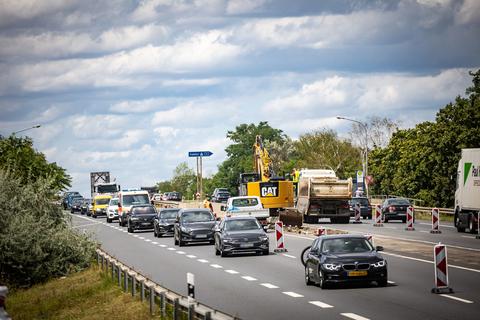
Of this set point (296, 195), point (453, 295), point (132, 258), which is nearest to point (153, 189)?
point (296, 195)

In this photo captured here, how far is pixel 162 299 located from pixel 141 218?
4543cm

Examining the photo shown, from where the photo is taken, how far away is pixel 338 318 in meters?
19.1

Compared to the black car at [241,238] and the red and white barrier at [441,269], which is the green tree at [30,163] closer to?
the black car at [241,238]

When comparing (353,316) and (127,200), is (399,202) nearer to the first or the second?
(127,200)

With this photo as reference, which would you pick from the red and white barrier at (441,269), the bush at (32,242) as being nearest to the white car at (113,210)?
the bush at (32,242)

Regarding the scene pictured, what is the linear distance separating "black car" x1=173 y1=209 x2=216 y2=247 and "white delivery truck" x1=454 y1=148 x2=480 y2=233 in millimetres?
11498

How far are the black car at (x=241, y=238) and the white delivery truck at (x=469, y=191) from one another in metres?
14.4

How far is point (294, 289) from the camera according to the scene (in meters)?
25.3

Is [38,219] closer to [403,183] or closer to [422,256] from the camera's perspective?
[422,256]

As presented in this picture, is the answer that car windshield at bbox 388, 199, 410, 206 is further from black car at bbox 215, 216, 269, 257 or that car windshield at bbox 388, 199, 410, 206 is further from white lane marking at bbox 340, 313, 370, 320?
white lane marking at bbox 340, 313, 370, 320

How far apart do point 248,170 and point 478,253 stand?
534ft

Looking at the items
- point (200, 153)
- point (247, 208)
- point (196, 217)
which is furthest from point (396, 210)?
point (200, 153)

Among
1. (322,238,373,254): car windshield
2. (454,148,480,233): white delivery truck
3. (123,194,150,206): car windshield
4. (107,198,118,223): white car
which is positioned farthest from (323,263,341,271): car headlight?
(107,198,118,223): white car

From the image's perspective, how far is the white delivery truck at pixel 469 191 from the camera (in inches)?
1945
